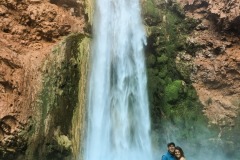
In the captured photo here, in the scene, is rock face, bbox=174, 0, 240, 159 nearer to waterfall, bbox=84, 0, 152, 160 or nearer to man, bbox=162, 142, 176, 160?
waterfall, bbox=84, 0, 152, 160

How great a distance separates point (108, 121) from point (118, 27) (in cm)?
349

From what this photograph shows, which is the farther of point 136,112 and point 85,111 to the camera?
point 136,112

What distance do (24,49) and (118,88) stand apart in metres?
3.27

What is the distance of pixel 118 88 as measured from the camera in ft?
35.1

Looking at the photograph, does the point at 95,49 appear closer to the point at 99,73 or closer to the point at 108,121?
the point at 99,73

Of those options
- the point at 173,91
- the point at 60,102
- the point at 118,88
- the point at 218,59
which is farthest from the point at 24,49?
the point at 218,59

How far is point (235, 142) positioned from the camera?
1153cm

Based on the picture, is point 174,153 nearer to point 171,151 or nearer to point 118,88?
point 171,151

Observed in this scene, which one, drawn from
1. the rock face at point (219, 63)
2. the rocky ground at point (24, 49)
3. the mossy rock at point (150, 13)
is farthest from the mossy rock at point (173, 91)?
the rocky ground at point (24, 49)

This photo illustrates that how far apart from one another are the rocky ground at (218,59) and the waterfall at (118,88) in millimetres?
2371

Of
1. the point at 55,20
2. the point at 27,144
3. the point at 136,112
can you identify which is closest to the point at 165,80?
the point at 136,112

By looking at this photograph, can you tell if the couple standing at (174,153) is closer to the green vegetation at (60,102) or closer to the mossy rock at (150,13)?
the green vegetation at (60,102)

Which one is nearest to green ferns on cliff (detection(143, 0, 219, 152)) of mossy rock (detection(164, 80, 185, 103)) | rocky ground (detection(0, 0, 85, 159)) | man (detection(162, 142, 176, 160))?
mossy rock (detection(164, 80, 185, 103))

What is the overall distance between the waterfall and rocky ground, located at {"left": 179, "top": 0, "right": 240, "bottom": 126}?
2371mm
